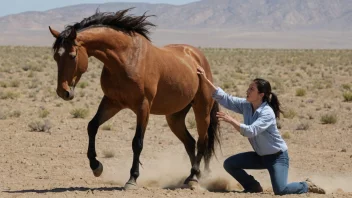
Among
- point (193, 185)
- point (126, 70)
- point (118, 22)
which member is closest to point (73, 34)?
point (126, 70)

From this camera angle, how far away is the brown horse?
7.07 meters

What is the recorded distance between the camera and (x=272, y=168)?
750cm

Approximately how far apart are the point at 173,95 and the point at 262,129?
1.56 metres

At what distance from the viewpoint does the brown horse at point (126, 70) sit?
7070 millimetres

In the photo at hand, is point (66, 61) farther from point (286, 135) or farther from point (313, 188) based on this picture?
point (286, 135)

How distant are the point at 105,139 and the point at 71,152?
193cm

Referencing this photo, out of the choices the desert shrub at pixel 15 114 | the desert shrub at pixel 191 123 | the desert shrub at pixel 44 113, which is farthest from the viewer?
the desert shrub at pixel 44 113

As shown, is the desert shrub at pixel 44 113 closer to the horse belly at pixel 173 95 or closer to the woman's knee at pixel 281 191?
the horse belly at pixel 173 95

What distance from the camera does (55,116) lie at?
16.9 m

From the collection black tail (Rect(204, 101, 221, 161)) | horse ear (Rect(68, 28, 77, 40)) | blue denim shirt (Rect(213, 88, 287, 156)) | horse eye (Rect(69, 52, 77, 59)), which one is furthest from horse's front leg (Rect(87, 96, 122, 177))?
black tail (Rect(204, 101, 221, 161))

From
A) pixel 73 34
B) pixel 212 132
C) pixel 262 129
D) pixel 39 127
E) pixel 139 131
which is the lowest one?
pixel 39 127

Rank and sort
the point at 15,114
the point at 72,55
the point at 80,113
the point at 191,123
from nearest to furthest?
the point at 72,55
the point at 191,123
the point at 15,114
the point at 80,113

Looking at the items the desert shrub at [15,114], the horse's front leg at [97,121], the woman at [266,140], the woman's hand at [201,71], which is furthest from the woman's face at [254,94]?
the desert shrub at [15,114]

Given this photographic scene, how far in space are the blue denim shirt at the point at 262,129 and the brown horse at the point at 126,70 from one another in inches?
39.7
